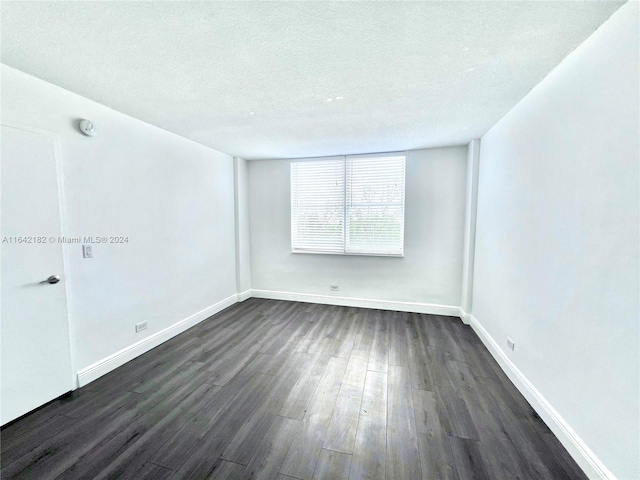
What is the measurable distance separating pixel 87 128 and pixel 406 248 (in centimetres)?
394

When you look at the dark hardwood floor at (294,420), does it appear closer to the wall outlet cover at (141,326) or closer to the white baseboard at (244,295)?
the wall outlet cover at (141,326)

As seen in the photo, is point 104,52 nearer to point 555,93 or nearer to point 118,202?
point 118,202

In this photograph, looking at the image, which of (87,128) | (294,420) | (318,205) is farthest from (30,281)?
(318,205)

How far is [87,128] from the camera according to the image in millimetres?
2186

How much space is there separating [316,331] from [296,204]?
2.15 meters

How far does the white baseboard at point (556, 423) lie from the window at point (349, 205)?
6.41 ft

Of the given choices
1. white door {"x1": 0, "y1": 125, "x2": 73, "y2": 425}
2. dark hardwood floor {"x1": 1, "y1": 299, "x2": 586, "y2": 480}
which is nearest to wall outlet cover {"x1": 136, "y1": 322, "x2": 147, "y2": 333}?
dark hardwood floor {"x1": 1, "y1": 299, "x2": 586, "y2": 480}

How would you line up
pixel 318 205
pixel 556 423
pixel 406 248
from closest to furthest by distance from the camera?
pixel 556 423 < pixel 406 248 < pixel 318 205

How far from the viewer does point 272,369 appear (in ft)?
8.21

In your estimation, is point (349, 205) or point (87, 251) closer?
point (87, 251)

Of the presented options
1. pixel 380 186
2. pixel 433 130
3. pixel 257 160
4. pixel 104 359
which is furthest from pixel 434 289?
pixel 104 359

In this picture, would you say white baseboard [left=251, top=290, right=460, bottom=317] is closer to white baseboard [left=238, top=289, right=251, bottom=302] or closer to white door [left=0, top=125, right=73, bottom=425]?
white baseboard [left=238, top=289, right=251, bottom=302]

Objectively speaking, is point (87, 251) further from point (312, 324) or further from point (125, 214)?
point (312, 324)

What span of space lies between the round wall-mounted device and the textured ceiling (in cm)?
23
